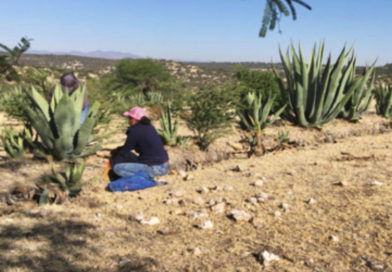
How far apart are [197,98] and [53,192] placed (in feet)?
11.6

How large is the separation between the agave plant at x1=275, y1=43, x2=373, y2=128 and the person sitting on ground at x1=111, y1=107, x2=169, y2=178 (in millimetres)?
4429

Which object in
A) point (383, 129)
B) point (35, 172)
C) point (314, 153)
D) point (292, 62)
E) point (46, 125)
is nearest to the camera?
point (35, 172)

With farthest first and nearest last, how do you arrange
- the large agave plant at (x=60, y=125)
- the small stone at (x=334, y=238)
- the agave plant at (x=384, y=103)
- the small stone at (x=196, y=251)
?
the agave plant at (x=384, y=103)
the large agave plant at (x=60, y=125)
the small stone at (x=334, y=238)
the small stone at (x=196, y=251)

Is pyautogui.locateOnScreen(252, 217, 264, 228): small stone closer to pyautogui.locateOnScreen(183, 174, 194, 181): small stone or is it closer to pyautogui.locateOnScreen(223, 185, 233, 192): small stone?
pyautogui.locateOnScreen(223, 185, 233, 192): small stone

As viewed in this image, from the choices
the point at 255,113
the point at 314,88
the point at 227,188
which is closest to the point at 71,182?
the point at 227,188

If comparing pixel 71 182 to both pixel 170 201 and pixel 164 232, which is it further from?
pixel 164 232

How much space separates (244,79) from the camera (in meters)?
9.89

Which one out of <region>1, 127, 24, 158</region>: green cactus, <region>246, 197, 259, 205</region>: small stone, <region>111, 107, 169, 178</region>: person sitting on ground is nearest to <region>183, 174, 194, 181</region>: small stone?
<region>111, 107, 169, 178</region>: person sitting on ground

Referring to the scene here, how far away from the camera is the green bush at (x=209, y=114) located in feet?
22.8

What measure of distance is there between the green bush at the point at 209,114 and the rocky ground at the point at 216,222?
1163 millimetres

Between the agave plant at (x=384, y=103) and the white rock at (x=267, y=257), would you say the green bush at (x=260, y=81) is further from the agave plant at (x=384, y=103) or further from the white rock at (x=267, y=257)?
the white rock at (x=267, y=257)

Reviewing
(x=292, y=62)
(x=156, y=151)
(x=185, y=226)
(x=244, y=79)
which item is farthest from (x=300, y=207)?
(x=244, y=79)

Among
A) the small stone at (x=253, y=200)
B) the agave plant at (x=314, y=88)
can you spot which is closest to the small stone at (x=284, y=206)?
the small stone at (x=253, y=200)

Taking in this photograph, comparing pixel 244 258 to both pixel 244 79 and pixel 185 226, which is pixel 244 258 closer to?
pixel 185 226
